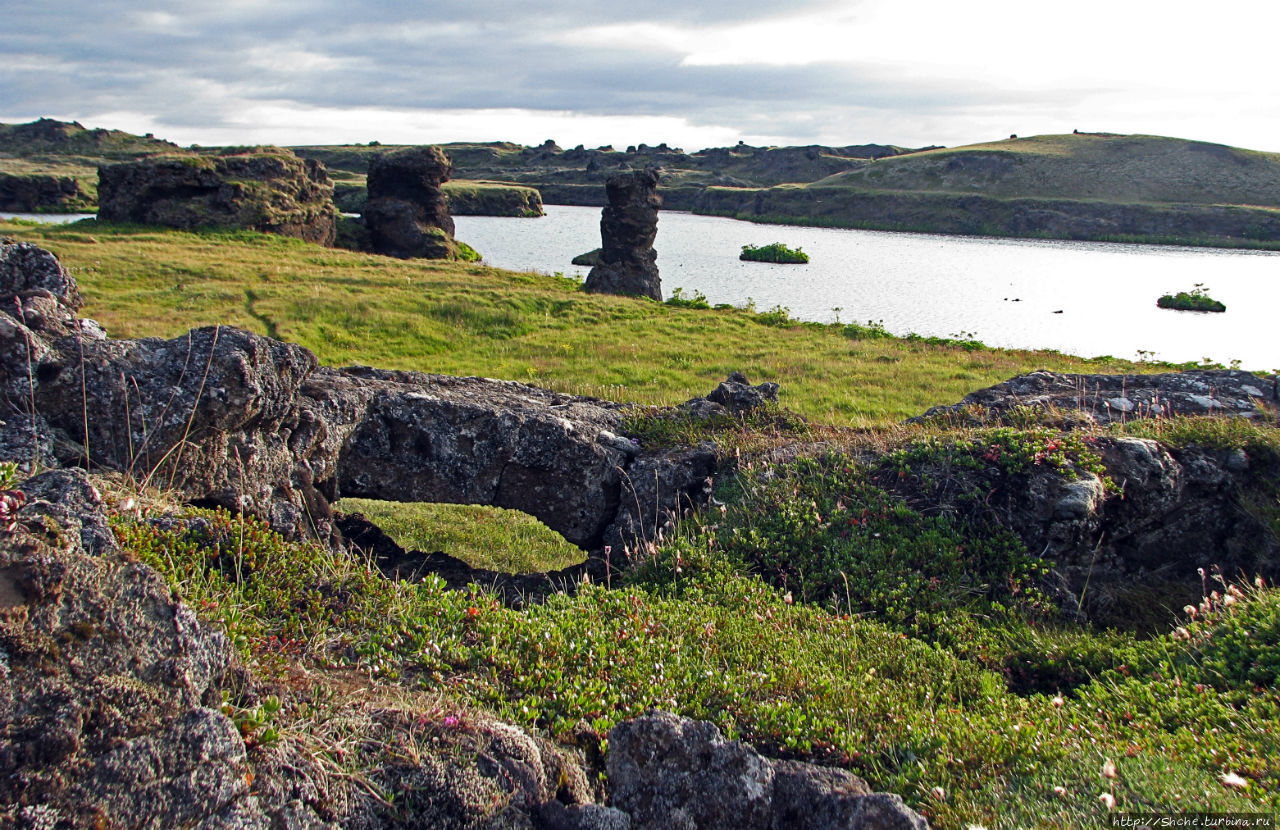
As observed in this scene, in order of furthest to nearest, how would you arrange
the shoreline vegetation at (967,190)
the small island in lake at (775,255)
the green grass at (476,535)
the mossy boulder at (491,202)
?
the mossy boulder at (491,202) → the shoreline vegetation at (967,190) → the small island in lake at (775,255) → the green grass at (476,535)

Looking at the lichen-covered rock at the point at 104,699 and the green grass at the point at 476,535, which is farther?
the green grass at the point at 476,535

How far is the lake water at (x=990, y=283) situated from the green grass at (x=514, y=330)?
560 centimetres

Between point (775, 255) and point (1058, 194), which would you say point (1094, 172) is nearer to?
point (1058, 194)

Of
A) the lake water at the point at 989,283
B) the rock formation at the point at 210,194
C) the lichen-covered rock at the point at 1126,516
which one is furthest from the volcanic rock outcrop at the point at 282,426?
the rock formation at the point at 210,194

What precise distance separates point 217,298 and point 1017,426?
84.4 feet

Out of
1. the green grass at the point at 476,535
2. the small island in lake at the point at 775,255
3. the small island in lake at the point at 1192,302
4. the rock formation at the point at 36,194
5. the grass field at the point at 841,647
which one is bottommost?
the green grass at the point at 476,535

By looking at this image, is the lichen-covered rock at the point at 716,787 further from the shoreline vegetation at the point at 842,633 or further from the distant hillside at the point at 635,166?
the distant hillside at the point at 635,166

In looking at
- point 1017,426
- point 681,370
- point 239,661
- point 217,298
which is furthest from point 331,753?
point 217,298

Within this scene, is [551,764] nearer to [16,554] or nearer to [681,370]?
[16,554]

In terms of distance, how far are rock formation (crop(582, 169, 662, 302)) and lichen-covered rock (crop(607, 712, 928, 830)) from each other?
40256mm

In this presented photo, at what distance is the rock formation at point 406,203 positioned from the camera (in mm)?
53719

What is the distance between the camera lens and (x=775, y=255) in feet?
206

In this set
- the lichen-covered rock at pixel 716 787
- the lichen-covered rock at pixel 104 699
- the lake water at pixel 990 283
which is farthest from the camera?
the lake water at pixel 990 283

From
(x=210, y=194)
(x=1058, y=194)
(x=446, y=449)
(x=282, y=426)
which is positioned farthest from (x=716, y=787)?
(x=1058, y=194)
